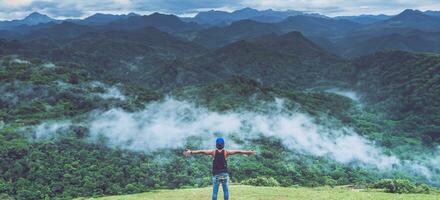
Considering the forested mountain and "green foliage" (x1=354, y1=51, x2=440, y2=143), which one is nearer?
the forested mountain

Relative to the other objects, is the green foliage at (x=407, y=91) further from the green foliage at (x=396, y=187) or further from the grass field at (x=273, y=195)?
the grass field at (x=273, y=195)

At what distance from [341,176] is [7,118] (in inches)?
2755

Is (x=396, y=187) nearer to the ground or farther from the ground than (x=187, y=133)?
nearer to the ground

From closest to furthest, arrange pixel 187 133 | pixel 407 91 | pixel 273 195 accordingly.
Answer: pixel 273 195 → pixel 187 133 → pixel 407 91

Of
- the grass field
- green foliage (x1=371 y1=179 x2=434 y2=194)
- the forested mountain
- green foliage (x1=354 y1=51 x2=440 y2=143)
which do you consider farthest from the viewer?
green foliage (x1=354 y1=51 x2=440 y2=143)

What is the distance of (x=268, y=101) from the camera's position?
128 meters

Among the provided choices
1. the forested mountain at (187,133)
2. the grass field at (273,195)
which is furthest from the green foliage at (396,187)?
the forested mountain at (187,133)

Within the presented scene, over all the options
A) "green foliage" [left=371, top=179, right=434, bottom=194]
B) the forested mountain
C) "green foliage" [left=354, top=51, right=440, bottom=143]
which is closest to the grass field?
"green foliage" [left=371, top=179, right=434, bottom=194]

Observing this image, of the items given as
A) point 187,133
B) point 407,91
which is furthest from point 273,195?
point 407,91

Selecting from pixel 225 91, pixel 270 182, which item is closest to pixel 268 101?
pixel 225 91

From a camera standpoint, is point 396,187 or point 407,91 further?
point 407,91

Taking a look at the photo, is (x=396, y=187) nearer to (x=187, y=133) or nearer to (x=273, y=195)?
(x=273, y=195)

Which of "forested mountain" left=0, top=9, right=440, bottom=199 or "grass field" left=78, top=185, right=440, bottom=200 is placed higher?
"forested mountain" left=0, top=9, right=440, bottom=199

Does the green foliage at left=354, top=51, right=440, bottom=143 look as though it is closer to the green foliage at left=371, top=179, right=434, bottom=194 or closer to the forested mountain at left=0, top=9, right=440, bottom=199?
the forested mountain at left=0, top=9, right=440, bottom=199
